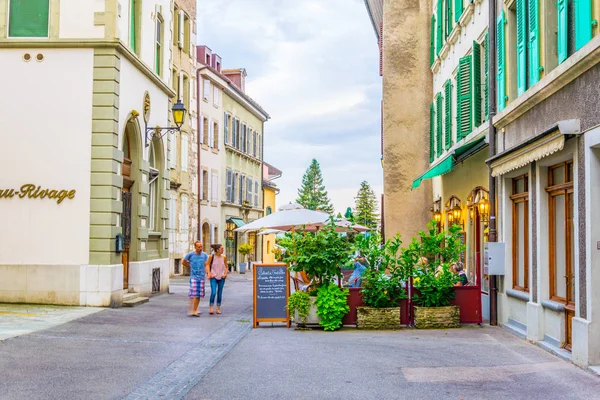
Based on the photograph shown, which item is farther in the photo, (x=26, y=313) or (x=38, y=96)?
(x=38, y=96)

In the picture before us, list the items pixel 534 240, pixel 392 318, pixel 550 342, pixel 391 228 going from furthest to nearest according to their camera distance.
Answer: pixel 391 228, pixel 392 318, pixel 534 240, pixel 550 342

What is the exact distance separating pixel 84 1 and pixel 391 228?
12.8 metres

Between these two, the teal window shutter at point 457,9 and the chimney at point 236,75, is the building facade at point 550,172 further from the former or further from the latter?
the chimney at point 236,75

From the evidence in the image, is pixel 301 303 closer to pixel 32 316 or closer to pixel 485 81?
pixel 32 316

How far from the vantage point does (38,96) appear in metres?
16.9

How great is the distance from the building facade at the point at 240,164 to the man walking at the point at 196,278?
27296 millimetres

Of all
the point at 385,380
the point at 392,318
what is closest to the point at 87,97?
the point at 392,318

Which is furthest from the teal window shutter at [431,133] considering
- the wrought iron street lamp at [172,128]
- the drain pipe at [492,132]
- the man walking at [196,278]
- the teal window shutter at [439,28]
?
the man walking at [196,278]

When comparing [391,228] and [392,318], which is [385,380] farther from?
[391,228]

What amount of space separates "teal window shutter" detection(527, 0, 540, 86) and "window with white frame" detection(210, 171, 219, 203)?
30465 mm

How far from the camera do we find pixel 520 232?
13586 mm

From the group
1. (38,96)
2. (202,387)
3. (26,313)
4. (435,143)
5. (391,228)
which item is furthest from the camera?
(391,228)

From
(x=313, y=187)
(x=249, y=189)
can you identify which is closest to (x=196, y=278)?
(x=249, y=189)

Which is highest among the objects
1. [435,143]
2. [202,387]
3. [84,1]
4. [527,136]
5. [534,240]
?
[84,1]
